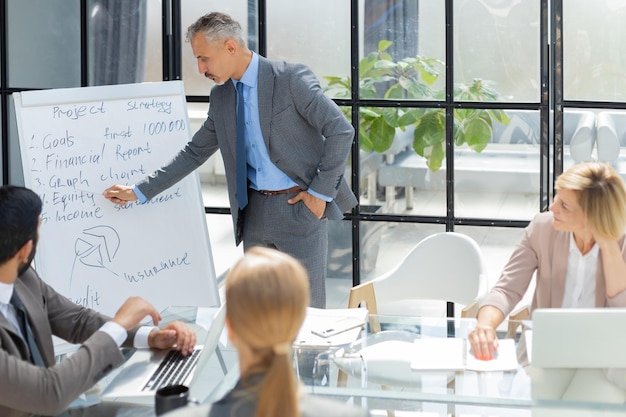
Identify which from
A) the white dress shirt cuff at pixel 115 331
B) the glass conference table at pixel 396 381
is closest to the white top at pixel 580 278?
the glass conference table at pixel 396 381

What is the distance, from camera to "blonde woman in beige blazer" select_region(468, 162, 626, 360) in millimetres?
2959

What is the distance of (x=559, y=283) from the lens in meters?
3.09

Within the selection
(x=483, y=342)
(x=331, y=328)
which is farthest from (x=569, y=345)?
(x=331, y=328)

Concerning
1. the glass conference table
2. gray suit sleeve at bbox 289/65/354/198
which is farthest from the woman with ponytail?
gray suit sleeve at bbox 289/65/354/198

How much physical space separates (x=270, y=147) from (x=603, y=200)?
1.37 metres

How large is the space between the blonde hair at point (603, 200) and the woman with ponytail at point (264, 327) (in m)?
1.57

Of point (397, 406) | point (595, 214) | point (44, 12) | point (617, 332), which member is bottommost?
point (397, 406)

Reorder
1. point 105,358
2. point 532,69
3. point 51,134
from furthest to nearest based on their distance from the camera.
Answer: point 532,69, point 51,134, point 105,358

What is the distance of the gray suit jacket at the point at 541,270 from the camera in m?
3.05

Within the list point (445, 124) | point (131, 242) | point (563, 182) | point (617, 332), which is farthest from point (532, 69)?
point (617, 332)

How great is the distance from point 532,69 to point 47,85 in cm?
232

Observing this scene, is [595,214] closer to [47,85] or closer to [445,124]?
[445,124]

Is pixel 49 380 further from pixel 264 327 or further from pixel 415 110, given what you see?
pixel 415 110

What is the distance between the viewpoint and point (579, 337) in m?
2.44
